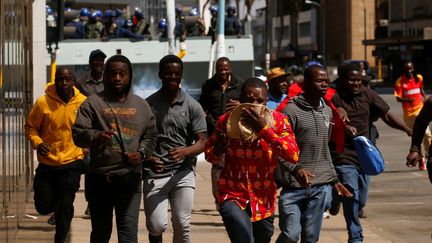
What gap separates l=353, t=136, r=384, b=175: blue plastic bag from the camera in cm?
884

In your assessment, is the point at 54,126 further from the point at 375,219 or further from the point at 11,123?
the point at 375,219

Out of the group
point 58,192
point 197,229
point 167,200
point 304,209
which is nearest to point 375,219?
point 197,229

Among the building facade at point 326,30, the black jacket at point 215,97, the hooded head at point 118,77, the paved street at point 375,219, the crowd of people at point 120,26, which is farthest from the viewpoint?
the building facade at point 326,30

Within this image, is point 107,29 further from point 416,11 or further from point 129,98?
point 416,11

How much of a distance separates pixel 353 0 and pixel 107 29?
7375 cm

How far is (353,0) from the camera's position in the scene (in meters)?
101

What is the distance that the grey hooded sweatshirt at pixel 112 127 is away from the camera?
7164mm

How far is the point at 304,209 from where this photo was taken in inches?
309

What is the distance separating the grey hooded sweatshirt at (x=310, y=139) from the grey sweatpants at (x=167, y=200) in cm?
77

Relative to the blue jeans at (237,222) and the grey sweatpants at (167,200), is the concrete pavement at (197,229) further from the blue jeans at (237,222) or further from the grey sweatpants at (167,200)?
the blue jeans at (237,222)

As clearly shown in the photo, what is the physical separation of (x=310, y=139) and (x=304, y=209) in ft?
1.66

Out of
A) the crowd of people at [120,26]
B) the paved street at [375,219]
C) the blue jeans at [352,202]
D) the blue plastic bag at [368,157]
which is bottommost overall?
the paved street at [375,219]

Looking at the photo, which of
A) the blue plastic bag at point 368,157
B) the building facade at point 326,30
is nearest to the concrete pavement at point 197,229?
the blue plastic bag at point 368,157

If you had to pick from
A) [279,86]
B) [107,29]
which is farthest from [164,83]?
[107,29]
